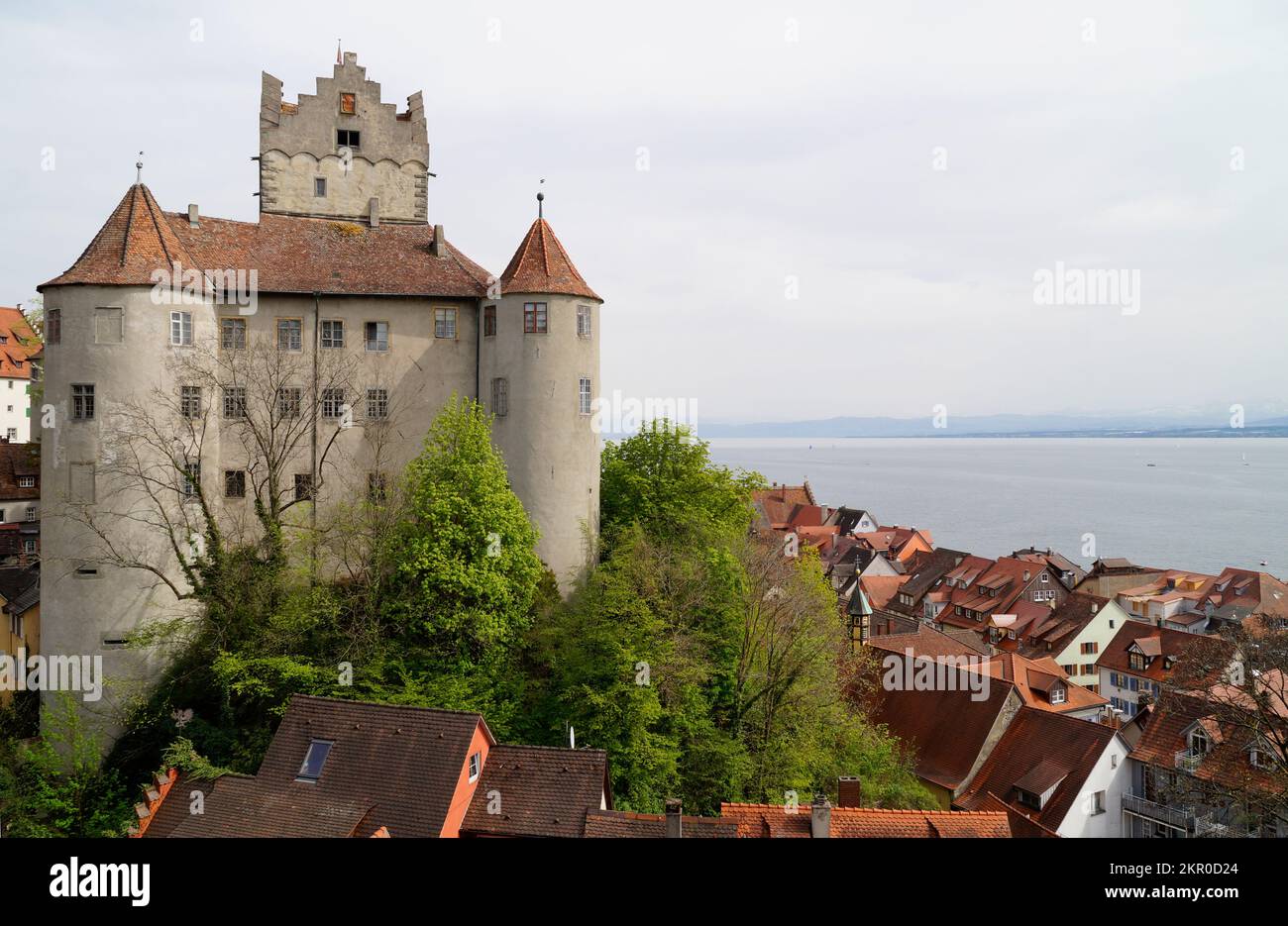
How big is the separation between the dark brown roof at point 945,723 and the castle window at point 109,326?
92.5 ft

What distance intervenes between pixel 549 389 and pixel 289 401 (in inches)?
320

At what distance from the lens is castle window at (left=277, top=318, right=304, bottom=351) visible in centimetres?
2970

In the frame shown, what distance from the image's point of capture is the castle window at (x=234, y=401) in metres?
29.3

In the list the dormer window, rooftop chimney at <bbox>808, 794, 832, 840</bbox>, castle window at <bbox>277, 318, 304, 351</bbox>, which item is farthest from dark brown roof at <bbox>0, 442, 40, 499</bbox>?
rooftop chimney at <bbox>808, 794, 832, 840</bbox>

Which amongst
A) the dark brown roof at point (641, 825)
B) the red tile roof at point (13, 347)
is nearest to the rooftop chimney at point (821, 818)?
the dark brown roof at point (641, 825)

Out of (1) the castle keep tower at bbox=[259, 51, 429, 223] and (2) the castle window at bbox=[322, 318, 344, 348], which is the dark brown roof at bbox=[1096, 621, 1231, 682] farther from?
(1) the castle keep tower at bbox=[259, 51, 429, 223]

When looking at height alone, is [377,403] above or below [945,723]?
above

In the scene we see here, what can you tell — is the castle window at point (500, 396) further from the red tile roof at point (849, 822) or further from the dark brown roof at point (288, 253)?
the red tile roof at point (849, 822)

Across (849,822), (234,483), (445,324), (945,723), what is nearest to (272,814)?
(849,822)

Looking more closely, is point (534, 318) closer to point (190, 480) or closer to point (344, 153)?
point (190, 480)

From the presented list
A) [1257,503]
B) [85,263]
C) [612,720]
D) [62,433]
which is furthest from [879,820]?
[1257,503]

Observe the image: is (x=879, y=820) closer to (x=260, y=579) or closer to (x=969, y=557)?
(x=260, y=579)

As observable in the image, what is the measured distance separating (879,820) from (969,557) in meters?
58.1

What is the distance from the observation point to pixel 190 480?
27453 mm
